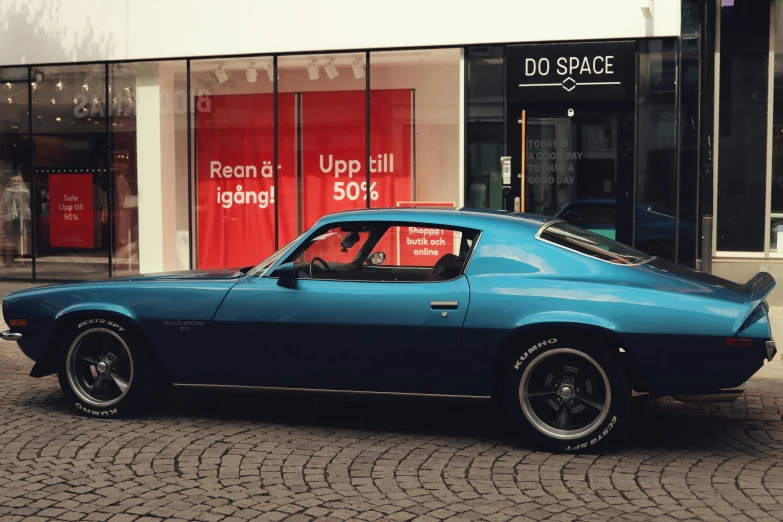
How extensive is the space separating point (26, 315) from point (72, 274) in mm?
9352

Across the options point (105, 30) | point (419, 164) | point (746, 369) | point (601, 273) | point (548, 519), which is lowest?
Answer: point (548, 519)

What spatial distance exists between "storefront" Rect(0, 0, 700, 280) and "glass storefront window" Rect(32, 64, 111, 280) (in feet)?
0.08

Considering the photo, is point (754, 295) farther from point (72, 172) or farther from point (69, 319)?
point (72, 172)

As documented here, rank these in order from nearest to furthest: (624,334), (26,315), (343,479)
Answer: (343,479)
(624,334)
(26,315)

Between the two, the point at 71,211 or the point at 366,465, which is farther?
the point at 71,211

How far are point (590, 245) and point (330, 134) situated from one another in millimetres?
8673

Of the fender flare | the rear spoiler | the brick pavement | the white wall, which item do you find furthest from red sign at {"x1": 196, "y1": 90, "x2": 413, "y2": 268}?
the rear spoiler

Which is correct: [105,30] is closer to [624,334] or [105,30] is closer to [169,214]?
[169,214]

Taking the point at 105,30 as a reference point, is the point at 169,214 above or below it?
below

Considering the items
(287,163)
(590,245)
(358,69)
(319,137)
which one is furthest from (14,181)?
(590,245)

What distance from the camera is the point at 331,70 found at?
14.1 m

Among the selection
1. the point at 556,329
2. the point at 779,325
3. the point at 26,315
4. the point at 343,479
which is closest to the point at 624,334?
the point at 556,329

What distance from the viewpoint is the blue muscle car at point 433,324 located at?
17.7 ft

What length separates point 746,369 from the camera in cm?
527
